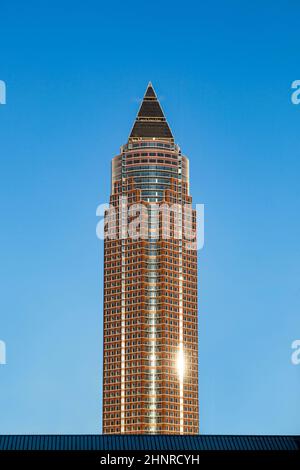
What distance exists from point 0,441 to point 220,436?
22.9 metres

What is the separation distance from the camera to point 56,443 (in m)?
116

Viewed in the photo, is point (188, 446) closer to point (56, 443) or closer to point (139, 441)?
point (139, 441)
